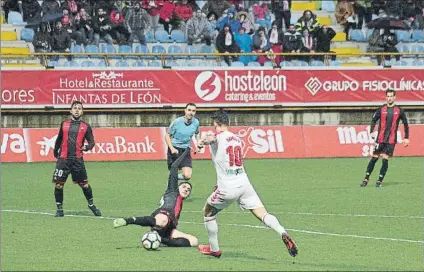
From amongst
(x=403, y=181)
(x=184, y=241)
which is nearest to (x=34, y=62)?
(x=403, y=181)

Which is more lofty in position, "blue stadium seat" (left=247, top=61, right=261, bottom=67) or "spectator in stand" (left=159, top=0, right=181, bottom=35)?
"spectator in stand" (left=159, top=0, right=181, bottom=35)

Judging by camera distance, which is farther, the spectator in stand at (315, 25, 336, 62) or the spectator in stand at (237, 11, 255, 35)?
the spectator in stand at (237, 11, 255, 35)

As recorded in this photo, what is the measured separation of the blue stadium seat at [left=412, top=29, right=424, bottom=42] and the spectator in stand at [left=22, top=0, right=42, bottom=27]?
13.0 m

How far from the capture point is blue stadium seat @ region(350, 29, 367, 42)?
132 ft

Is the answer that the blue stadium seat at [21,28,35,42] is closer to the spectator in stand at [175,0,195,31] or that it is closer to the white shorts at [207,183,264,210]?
the spectator in stand at [175,0,195,31]

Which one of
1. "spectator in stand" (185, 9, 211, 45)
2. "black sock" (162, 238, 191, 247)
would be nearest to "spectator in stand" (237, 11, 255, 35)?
"spectator in stand" (185, 9, 211, 45)

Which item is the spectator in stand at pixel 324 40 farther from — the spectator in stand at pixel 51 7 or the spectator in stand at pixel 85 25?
the spectator in stand at pixel 51 7

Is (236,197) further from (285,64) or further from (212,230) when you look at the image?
(285,64)

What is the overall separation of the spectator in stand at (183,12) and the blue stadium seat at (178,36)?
0.19 metres

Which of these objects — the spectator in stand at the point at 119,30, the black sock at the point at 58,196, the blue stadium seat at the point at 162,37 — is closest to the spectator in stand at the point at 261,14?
the blue stadium seat at the point at 162,37

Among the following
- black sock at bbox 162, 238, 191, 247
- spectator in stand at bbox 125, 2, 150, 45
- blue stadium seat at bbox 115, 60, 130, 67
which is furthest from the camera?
spectator in stand at bbox 125, 2, 150, 45

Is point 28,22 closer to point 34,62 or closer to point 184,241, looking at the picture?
point 34,62

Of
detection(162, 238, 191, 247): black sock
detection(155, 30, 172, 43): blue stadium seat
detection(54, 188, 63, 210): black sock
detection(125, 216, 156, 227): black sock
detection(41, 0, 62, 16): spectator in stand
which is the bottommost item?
detection(54, 188, 63, 210): black sock

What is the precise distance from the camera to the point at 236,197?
1461cm
